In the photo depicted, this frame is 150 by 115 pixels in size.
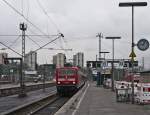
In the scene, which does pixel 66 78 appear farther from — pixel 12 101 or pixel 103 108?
pixel 103 108

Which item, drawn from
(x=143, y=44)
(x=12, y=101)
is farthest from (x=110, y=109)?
(x=12, y=101)

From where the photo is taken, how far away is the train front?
49750 mm

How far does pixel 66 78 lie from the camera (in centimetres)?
4994

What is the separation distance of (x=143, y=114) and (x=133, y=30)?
377 inches

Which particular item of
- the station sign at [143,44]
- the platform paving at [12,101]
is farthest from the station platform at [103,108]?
the platform paving at [12,101]

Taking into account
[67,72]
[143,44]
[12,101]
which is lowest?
[12,101]

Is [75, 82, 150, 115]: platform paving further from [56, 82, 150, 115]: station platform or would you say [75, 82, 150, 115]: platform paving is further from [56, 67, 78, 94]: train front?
[56, 67, 78, 94]: train front

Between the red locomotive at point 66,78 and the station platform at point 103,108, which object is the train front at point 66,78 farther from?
the station platform at point 103,108

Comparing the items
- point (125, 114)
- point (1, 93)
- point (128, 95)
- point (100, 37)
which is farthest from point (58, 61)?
point (125, 114)

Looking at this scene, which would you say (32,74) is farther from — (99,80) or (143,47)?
(143,47)

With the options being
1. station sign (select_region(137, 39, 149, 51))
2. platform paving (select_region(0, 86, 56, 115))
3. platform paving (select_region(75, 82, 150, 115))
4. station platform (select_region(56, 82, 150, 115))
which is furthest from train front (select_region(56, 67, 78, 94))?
station sign (select_region(137, 39, 149, 51))

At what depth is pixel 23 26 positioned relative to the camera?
4622cm

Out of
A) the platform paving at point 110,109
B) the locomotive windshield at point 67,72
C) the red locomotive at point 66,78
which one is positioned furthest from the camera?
the locomotive windshield at point 67,72

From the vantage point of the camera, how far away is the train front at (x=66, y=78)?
1959 inches
